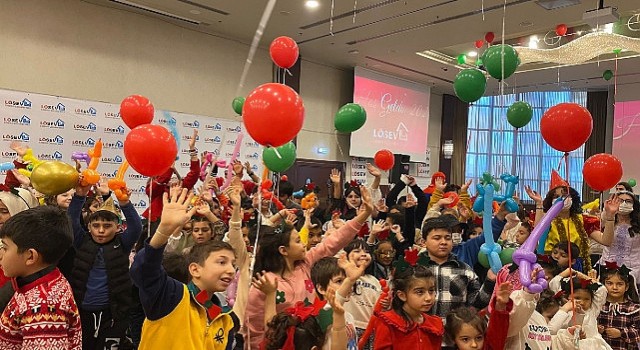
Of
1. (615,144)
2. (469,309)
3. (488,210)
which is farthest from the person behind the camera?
(615,144)

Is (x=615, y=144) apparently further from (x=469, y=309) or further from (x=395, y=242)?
(x=469, y=309)

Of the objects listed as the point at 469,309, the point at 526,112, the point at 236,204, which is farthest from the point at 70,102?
the point at 469,309

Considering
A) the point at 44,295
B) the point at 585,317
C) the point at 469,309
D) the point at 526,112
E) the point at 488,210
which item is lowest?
the point at 585,317

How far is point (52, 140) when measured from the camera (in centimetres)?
611

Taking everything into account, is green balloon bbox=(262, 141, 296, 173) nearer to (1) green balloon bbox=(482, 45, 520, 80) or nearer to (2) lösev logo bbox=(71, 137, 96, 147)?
(1) green balloon bbox=(482, 45, 520, 80)

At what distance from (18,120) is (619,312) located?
612 centimetres

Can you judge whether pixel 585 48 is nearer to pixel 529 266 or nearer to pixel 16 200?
pixel 529 266

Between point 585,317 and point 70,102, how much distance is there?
19.5 feet

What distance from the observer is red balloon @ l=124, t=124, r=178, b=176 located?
7.26 ft

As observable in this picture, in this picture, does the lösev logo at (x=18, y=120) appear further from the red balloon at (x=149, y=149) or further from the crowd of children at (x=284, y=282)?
the red balloon at (x=149, y=149)

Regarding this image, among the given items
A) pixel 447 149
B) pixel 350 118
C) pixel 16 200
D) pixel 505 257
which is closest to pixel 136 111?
pixel 16 200

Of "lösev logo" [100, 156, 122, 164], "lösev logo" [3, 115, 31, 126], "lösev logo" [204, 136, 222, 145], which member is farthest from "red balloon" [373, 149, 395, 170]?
"lösev logo" [3, 115, 31, 126]

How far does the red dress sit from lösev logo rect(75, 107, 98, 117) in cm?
547

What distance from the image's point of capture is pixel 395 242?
3561 millimetres
